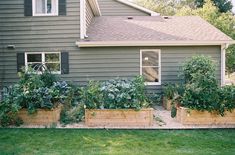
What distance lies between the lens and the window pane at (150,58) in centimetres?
1277

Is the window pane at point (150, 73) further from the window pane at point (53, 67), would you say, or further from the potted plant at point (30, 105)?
the potted plant at point (30, 105)

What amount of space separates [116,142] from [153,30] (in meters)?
7.60

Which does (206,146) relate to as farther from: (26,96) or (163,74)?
(163,74)

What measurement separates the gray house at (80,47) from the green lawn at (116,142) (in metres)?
4.69

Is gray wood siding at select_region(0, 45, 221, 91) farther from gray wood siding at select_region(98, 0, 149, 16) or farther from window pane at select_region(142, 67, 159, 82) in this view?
gray wood siding at select_region(98, 0, 149, 16)

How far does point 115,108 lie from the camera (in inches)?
346

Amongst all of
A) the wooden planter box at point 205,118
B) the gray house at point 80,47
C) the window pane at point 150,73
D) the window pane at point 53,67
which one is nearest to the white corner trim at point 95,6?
the gray house at point 80,47

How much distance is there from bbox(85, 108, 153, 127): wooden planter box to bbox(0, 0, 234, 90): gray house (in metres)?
3.98

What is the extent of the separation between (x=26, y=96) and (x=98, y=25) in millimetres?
6812

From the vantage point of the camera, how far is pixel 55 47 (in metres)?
12.3

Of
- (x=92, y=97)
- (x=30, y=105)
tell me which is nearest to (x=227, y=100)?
(x=92, y=97)

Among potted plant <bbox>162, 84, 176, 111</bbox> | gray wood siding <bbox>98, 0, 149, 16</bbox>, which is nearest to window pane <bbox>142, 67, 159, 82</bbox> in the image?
potted plant <bbox>162, 84, 176, 111</bbox>

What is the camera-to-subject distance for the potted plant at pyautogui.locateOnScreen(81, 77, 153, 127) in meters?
8.68

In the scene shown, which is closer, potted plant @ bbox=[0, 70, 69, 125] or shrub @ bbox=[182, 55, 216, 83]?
potted plant @ bbox=[0, 70, 69, 125]
